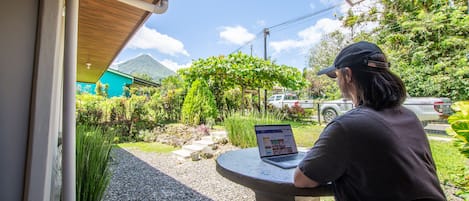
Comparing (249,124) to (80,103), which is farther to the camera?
(80,103)

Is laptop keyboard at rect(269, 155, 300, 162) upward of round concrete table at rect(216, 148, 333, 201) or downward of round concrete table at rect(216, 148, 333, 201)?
upward

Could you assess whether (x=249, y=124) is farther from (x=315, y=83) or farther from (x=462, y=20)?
(x=315, y=83)

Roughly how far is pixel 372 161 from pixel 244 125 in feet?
13.8

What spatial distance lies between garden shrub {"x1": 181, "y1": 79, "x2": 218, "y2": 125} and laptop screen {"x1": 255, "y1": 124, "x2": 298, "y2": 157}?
589cm

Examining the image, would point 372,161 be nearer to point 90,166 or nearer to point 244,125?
point 90,166

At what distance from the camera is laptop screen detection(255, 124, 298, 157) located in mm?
1561

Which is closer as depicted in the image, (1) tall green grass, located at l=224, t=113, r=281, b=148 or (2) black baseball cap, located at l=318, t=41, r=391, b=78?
(2) black baseball cap, located at l=318, t=41, r=391, b=78

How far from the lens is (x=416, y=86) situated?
13.2 ft

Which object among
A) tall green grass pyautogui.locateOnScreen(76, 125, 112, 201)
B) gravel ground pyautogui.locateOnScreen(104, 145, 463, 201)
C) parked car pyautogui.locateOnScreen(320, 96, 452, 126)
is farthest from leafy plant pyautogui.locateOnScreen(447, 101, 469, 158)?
tall green grass pyautogui.locateOnScreen(76, 125, 112, 201)

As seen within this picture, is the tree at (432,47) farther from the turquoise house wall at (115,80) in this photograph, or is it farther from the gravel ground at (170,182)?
the turquoise house wall at (115,80)

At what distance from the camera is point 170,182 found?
11.6 feet

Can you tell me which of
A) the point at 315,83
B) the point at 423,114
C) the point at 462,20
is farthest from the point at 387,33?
the point at 315,83

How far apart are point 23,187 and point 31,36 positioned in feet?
2.86

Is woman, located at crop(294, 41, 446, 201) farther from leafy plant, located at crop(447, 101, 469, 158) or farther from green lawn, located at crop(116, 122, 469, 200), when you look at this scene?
green lawn, located at crop(116, 122, 469, 200)
